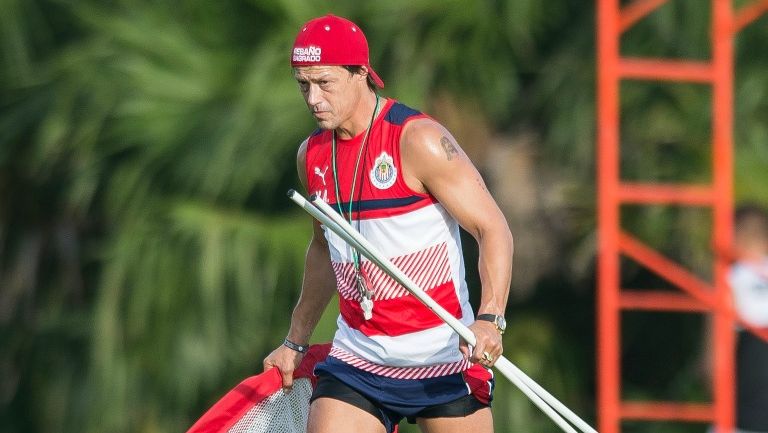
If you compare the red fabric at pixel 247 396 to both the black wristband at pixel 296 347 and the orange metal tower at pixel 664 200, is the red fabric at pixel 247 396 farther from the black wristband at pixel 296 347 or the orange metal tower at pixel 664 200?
the orange metal tower at pixel 664 200

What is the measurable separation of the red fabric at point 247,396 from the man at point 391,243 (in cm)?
29

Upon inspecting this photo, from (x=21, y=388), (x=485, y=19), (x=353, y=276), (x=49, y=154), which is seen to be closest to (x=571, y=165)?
(x=485, y=19)

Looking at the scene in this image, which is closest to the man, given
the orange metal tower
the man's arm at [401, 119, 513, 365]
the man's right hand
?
the man's arm at [401, 119, 513, 365]

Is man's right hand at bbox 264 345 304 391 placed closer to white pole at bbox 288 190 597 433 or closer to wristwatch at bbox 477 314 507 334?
white pole at bbox 288 190 597 433

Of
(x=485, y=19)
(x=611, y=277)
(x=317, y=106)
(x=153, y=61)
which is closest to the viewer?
(x=317, y=106)

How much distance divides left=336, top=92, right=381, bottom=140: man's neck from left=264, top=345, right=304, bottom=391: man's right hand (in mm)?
813

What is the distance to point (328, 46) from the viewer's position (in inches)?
222

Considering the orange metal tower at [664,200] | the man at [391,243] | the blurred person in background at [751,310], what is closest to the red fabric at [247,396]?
the man at [391,243]

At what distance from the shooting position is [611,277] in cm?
869

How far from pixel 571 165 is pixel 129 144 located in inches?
105

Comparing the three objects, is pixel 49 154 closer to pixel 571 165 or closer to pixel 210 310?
pixel 210 310

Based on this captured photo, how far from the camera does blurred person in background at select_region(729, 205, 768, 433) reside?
802 centimetres

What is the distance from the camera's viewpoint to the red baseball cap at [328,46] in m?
5.64

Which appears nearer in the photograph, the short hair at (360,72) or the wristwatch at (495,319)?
the wristwatch at (495,319)
